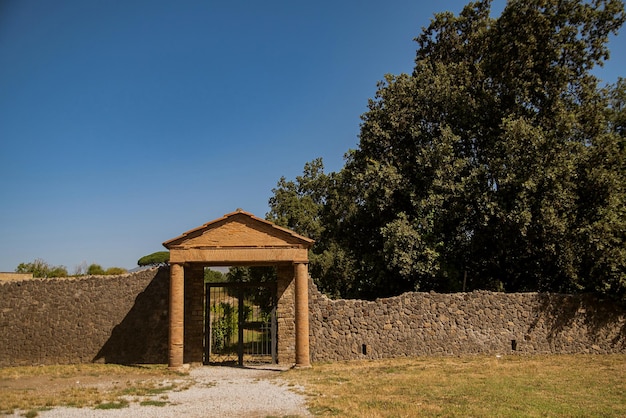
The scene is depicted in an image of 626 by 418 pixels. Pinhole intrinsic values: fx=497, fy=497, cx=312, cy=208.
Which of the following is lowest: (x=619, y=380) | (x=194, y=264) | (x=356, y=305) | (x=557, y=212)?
(x=619, y=380)

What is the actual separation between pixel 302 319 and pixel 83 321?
26.2ft

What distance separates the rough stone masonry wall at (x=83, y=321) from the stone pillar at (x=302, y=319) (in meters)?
5.05

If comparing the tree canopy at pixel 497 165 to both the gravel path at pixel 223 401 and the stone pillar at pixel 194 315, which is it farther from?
the gravel path at pixel 223 401

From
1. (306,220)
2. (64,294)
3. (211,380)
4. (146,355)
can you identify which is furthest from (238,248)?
(306,220)

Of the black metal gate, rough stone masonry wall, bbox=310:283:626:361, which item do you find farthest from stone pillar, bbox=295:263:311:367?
rough stone masonry wall, bbox=310:283:626:361

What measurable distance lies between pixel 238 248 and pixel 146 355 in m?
5.50

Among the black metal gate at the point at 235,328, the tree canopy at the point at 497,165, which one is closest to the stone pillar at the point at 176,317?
the black metal gate at the point at 235,328

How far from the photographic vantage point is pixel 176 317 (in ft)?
51.9

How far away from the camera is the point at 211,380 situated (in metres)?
14.2

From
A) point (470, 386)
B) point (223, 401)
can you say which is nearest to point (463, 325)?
point (470, 386)

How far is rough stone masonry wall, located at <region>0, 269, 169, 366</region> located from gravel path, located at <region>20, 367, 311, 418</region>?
12.3 feet

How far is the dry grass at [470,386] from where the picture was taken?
9797mm

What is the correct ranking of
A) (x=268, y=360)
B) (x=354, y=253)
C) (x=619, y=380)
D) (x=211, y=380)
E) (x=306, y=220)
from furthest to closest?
(x=306, y=220) → (x=354, y=253) → (x=268, y=360) → (x=211, y=380) → (x=619, y=380)

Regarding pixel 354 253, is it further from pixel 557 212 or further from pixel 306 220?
pixel 557 212
